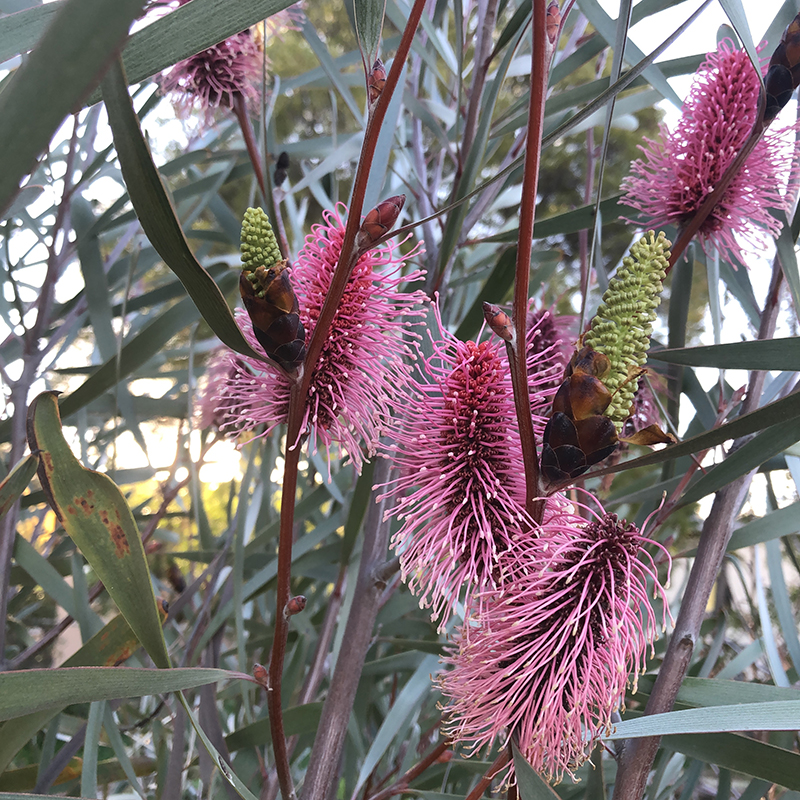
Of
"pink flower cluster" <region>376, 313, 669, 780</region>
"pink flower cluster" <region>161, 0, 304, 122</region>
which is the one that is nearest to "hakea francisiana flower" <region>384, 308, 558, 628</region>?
Answer: "pink flower cluster" <region>376, 313, 669, 780</region>

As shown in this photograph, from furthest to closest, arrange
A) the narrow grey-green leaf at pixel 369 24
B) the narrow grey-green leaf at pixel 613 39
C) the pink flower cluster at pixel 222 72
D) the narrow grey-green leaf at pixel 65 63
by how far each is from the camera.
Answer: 1. the pink flower cluster at pixel 222 72
2. the narrow grey-green leaf at pixel 613 39
3. the narrow grey-green leaf at pixel 369 24
4. the narrow grey-green leaf at pixel 65 63

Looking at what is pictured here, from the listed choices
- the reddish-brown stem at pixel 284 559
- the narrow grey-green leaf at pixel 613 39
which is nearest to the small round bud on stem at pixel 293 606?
the reddish-brown stem at pixel 284 559

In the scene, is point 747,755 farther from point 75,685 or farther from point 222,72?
point 222,72

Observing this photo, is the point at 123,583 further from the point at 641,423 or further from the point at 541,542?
the point at 641,423

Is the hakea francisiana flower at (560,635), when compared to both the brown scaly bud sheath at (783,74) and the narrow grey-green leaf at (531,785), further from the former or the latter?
the brown scaly bud sheath at (783,74)

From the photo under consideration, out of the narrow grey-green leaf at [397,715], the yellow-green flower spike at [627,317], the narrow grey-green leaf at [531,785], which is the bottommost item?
the narrow grey-green leaf at [397,715]

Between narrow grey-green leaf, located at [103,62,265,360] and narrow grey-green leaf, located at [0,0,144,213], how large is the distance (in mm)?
47

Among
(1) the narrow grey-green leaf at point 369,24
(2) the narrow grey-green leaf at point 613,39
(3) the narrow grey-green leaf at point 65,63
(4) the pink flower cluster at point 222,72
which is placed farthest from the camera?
(4) the pink flower cluster at point 222,72

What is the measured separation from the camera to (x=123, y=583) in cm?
25

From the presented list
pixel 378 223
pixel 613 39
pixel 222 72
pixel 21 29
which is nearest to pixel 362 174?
pixel 378 223

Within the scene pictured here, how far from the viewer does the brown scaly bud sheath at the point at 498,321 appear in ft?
0.64

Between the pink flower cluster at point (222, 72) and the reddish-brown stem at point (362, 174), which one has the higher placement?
the pink flower cluster at point (222, 72)

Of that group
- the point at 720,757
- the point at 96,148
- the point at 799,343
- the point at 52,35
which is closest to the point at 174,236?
the point at 52,35

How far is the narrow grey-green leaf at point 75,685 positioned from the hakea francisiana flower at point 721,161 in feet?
A: 1.06
